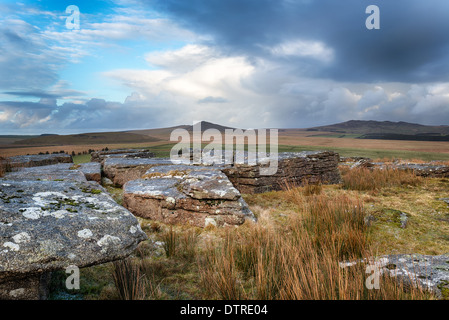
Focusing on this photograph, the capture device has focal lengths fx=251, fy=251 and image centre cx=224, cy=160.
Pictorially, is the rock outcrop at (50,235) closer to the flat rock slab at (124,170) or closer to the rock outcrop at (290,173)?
the rock outcrop at (290,173)

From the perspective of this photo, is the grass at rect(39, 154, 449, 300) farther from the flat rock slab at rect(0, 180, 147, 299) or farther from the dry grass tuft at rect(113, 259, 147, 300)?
the flat rock slab at rect(0, 180, 147, 299)

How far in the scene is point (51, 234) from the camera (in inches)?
91.9

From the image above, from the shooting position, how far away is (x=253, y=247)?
335 cm

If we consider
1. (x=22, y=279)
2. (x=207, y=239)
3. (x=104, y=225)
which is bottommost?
(x=207, y=239)

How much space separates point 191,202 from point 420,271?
3.91 m

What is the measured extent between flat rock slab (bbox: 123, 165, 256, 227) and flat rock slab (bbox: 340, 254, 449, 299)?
261 centimetres

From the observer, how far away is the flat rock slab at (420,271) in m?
2.39

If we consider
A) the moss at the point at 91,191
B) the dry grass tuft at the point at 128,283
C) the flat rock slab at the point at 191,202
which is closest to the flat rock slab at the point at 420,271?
the dry grass tuft at the point at 128,283

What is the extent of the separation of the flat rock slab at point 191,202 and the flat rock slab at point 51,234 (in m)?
2.31

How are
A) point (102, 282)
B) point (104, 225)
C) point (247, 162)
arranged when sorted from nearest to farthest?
point (104, 225) → point (102, 282) → point (247, 162)
